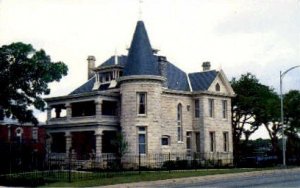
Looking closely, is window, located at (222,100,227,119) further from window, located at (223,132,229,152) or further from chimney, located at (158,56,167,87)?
chimney, located at (158,56,167,87)

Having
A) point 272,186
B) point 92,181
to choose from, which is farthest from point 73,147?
point 272,186

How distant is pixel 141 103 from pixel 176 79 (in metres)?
7.01

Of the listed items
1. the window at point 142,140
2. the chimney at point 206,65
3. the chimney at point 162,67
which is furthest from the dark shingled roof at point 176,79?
the window at point 142,140

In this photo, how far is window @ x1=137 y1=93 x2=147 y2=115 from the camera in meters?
39.3

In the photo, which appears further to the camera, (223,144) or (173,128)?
(223,144)

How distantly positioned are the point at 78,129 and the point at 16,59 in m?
7.56

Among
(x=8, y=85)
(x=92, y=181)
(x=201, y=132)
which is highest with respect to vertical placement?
(x=8, y=85)

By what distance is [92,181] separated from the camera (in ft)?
82.9

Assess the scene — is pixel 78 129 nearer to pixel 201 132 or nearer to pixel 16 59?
pixel 16 59

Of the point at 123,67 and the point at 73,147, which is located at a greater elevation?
the point at 123,67

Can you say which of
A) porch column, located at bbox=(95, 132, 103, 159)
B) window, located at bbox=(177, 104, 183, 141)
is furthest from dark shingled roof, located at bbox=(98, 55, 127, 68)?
porch column, located at bbox=(95, 132, 103, 159)

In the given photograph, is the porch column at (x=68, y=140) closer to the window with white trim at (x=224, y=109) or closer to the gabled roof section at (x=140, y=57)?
the gabled roof section at (x=140, y=57)

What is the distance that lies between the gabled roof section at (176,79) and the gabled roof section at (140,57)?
11.7ft

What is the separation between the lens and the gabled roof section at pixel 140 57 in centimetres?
3934
